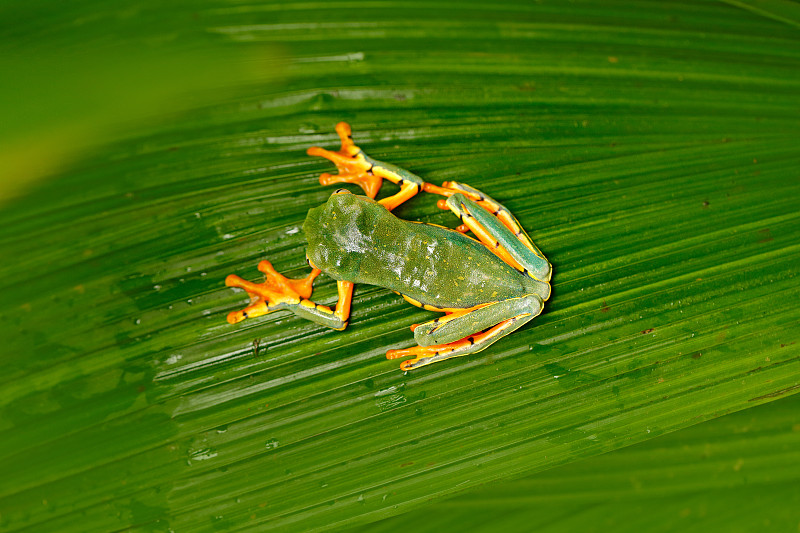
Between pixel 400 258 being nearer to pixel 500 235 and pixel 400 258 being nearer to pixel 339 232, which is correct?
pixel 339 232

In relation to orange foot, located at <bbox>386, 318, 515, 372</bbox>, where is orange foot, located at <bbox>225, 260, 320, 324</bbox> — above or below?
above

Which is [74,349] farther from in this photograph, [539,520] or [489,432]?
[539,520]

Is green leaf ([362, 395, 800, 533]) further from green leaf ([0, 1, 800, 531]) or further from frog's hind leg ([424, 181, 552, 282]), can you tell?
frog's hind leg ([424, 181, 552, 282])

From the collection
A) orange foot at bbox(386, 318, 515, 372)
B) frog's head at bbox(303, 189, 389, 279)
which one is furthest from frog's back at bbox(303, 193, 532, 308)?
orange foot at bbox(386, 318, 515, 372)

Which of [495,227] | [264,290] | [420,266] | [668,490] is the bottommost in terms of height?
[668,490]

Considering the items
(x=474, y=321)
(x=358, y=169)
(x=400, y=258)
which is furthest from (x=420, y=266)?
(x=358, y=169)

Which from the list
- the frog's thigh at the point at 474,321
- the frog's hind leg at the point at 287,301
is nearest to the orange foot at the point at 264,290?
the frog's hind leg at the point at 287,301

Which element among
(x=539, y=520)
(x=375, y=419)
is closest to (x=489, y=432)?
(x=375, y=419)

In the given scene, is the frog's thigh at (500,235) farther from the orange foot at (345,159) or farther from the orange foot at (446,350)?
the orange foot at (345,159)
